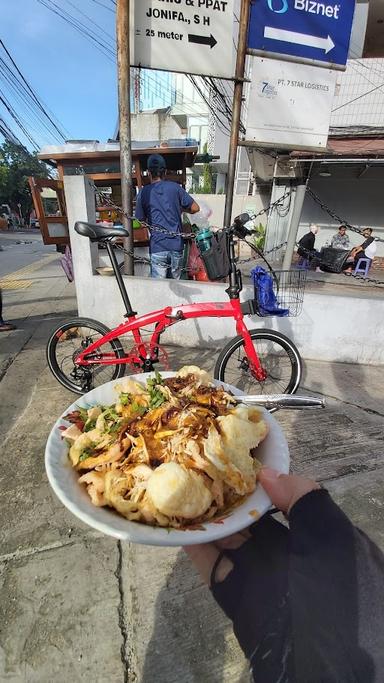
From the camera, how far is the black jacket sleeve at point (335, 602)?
0.65 m

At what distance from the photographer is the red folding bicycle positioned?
2680 mm

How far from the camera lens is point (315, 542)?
789 mm

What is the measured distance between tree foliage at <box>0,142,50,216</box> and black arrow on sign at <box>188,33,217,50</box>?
127 ft

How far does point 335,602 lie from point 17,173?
46.8 metres

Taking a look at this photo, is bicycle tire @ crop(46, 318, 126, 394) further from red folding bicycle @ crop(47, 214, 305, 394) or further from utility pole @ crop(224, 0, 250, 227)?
utility pole @ crop(224, 0, 250, 227)

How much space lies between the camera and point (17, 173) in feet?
124

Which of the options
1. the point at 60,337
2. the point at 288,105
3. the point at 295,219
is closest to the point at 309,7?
the point at 288,105

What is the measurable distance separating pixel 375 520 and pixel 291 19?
16.6 feet

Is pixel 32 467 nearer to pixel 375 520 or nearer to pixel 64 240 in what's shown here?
pixel 375 520

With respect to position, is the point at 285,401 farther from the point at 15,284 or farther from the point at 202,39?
the point at 15,284

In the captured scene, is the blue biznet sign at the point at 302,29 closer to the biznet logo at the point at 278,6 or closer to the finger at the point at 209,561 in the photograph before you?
the biznet logo at the point at 278,6

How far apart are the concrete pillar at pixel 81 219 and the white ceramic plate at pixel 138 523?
3.05 m

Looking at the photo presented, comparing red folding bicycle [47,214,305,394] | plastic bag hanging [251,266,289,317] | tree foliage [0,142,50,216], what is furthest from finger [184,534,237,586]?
tree foliage [0,142,50,216]

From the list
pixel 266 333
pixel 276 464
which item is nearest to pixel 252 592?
pixel 276 464
